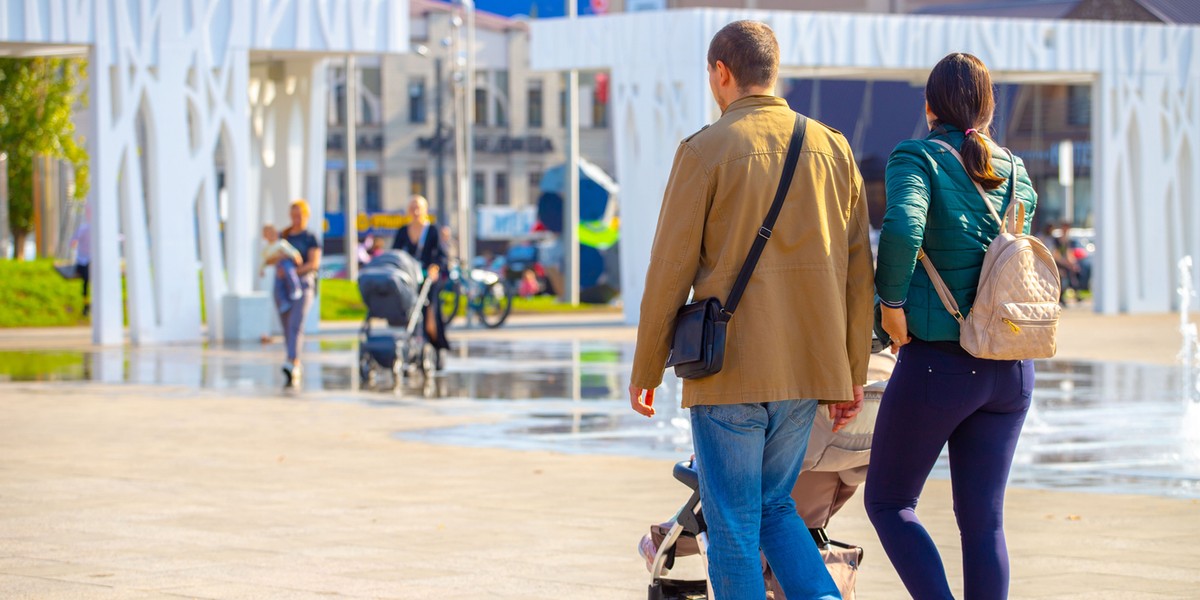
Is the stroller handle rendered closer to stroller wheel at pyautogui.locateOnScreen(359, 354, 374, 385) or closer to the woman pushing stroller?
the woman pushing stroller

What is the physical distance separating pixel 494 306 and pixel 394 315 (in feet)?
37.0

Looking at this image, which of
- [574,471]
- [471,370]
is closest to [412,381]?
[471,370]

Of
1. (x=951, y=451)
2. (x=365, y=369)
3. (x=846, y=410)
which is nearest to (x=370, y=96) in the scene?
(x=365, y=369)

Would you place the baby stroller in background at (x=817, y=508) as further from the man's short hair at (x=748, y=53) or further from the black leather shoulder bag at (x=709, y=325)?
the man's short hair at (x=748, y=53)

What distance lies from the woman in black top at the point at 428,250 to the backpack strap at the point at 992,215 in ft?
39.5

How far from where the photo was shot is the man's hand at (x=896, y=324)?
15.4 feet

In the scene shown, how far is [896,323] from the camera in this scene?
4.70 meters

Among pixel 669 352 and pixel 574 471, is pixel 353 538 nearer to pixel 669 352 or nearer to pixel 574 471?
pixel 574 471

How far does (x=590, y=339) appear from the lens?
23.8 metres

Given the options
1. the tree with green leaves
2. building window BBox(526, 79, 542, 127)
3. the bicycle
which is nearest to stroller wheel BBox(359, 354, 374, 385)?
the bicycle

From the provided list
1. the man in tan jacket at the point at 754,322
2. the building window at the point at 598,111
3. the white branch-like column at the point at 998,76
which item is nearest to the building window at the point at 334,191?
the building window at the point at 598,111

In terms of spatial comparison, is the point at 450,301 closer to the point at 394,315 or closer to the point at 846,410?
the point at 394,315

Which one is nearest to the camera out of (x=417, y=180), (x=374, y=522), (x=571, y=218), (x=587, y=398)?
(x=374, y=522)

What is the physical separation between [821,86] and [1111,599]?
1485 inches
